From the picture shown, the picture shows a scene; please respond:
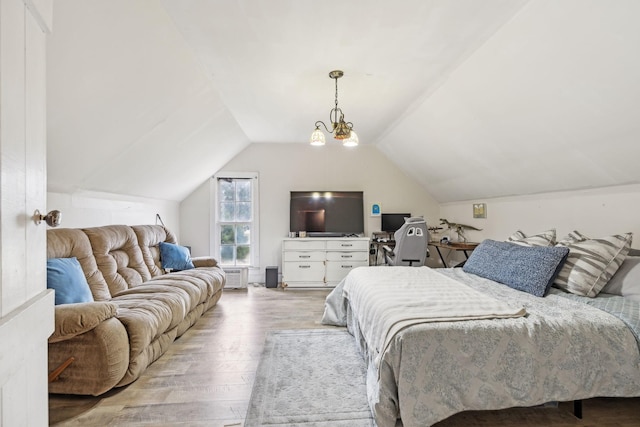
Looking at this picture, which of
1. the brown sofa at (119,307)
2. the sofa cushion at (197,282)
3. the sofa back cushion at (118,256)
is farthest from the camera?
the sofa cushion at (197,282)

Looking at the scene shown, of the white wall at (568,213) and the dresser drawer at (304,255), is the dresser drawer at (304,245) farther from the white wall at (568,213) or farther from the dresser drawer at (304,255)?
the white wall at (568,213)

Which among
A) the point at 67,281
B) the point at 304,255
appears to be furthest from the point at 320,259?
the point at 67,281

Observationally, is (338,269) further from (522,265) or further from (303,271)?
(522,265)

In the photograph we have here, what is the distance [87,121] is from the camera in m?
2.27

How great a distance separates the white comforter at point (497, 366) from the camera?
155 centimetres

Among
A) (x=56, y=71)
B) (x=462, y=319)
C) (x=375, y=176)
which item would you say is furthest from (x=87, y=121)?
(x=375, y=176)

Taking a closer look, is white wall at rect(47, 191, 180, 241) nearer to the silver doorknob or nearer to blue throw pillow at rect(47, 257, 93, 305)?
blue throw pillow at rect(47, 257, 93, 305)

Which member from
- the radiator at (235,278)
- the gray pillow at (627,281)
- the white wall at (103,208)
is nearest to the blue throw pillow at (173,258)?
the white wall at (103,208)

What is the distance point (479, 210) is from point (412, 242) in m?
1.20

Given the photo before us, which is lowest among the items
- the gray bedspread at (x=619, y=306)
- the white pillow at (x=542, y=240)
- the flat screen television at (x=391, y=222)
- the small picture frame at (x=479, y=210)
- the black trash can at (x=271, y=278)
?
the black trash can at (x=271, y=278)

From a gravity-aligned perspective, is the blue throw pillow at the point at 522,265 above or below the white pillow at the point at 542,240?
below

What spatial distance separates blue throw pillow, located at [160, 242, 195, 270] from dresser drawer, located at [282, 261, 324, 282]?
4.93 feet

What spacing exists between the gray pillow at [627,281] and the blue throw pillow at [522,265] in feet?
0.99

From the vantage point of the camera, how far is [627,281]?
2.05m
